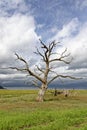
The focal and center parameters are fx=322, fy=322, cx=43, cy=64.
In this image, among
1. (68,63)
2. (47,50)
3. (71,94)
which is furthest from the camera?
(71,94)

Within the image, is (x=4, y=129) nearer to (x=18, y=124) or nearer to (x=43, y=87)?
(x=18, y=124)

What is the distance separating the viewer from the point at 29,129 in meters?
21.4

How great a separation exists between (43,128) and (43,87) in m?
32.9

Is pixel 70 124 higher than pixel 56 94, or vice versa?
pixel 56 94

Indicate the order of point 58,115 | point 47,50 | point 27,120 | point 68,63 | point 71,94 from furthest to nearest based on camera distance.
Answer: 1. point 71,94
2. point 68,63
3. point 47,50
4. point 58,115
5. point 27,120

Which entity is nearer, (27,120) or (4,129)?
(4,129)

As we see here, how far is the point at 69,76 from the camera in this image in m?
56.2

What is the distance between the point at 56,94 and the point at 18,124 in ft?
158

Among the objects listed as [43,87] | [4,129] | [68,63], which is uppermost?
[68,63]

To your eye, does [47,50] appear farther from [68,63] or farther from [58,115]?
[58,115]

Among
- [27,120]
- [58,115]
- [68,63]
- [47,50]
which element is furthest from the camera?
[68,63]

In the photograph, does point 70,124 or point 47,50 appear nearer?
point 70,124

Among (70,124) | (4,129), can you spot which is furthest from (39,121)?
(4,129)

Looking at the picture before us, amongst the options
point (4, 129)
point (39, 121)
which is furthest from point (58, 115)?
point (4, 129)
